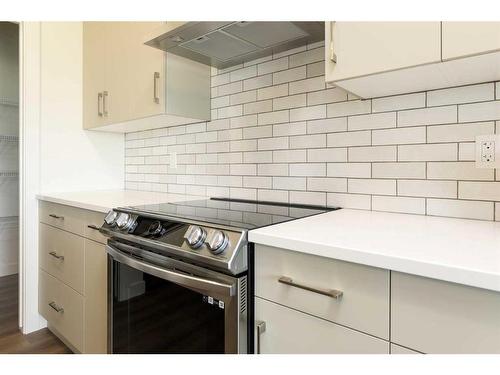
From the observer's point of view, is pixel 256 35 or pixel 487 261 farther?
pixel 256 35

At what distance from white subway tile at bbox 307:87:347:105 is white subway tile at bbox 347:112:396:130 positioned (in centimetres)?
10

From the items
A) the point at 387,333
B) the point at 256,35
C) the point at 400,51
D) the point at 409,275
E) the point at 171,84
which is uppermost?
the point at 256,35

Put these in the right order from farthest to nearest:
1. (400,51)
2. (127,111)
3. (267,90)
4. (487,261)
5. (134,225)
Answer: (127,111), (267,90), (134,225), (400,51), (487,261)

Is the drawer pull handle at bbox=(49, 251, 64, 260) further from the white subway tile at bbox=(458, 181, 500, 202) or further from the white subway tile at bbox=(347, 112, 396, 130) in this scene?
the white subway tile at bbox=(458, 181, 500, 202)

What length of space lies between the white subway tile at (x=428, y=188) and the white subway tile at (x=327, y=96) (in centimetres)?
44

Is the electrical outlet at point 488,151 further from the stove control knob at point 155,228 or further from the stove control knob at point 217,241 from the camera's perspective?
the stove control knob at point 155,228

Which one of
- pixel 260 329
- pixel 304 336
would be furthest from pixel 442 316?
pixel 260 329

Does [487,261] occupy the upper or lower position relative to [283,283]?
upper

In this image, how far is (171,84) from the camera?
5.68ft

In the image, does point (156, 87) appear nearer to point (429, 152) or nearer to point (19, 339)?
point (429, 152)

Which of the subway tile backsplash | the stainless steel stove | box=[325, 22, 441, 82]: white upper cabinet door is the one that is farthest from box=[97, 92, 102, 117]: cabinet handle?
box=[325, 22, 441, 82]: white upper cabinet door
